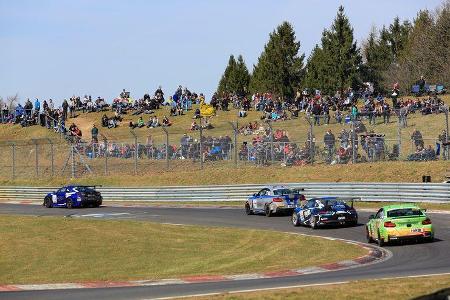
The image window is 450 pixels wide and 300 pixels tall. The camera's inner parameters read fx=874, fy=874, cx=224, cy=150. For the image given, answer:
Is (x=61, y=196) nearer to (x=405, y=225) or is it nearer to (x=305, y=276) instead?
(x=405, y=225)

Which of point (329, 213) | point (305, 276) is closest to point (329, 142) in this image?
point (329, 213)

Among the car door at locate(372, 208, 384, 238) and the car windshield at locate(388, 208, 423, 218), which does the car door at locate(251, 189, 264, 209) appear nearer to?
the car door at locate(372, 208, 384, 238)

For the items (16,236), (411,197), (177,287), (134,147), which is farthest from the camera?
(134,147)

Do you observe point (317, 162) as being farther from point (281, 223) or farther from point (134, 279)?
point (134, 279)

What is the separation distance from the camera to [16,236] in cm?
3198

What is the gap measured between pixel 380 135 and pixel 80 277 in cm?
2255

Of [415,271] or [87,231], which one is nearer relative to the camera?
[415,271]

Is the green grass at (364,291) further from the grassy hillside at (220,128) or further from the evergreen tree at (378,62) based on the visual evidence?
the evergreen tree at (378,62)

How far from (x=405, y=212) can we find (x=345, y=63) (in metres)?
48.3

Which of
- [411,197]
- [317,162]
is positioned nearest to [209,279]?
[411,197]

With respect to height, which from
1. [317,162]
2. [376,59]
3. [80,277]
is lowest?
[80,277]

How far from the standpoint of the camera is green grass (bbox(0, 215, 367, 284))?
74.1 ft

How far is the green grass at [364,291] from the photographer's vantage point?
48.5ft

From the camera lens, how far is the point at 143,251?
27.2 m
